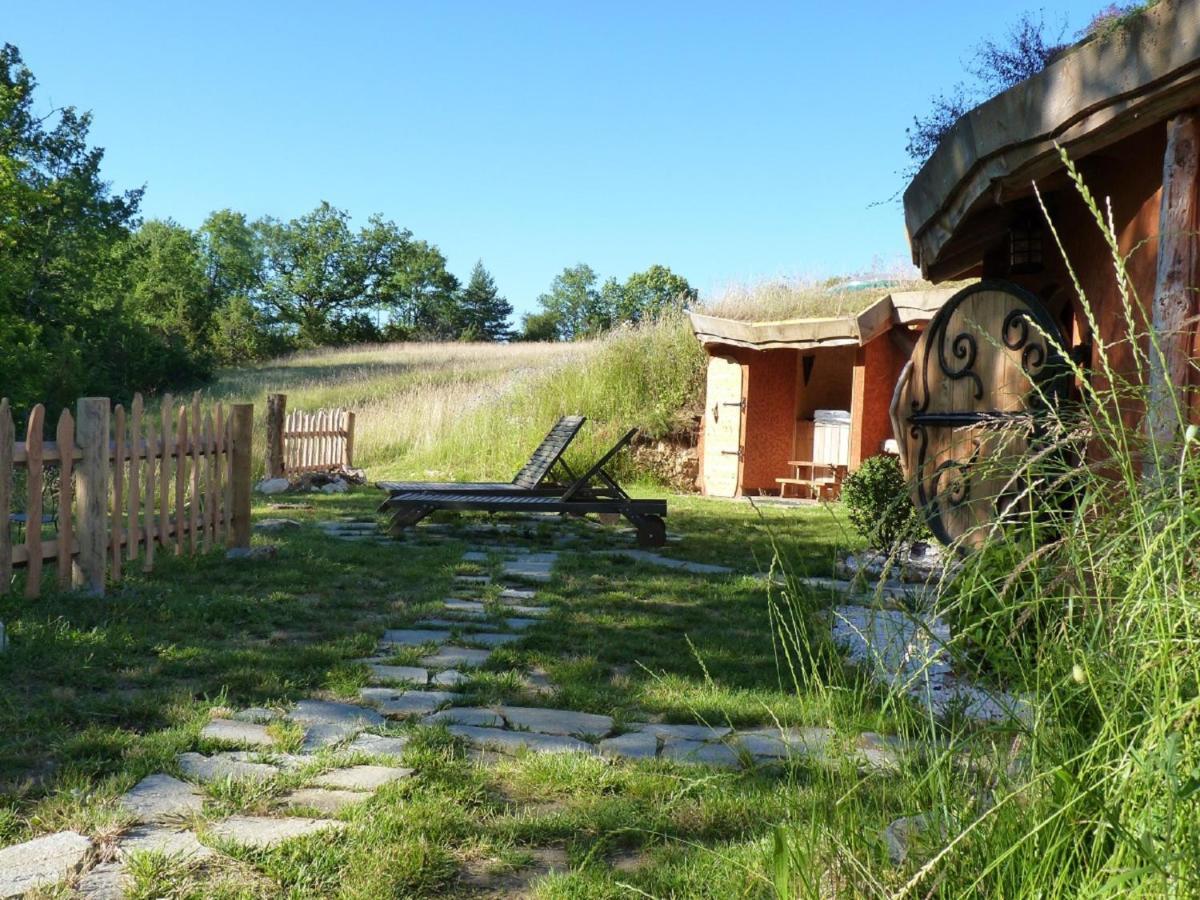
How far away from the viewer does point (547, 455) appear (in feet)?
33.4

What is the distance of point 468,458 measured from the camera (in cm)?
1623

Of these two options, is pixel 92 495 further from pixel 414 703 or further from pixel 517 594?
pixel 414 703

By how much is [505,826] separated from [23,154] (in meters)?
34.9

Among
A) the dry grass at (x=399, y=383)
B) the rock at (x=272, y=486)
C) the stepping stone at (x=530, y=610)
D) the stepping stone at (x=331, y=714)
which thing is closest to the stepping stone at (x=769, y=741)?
A: the stepping stone at (x=331, y=714)

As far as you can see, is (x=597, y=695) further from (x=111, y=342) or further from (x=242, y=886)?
(x=111, y=342)

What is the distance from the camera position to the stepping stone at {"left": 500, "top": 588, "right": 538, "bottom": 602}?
6309mm

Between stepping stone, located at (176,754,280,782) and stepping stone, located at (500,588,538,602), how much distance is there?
10.2ft

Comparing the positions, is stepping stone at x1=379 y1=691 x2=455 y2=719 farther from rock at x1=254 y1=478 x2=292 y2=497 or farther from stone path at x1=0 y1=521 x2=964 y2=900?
rock at x1=254 y1=478 x2=292 y2=497

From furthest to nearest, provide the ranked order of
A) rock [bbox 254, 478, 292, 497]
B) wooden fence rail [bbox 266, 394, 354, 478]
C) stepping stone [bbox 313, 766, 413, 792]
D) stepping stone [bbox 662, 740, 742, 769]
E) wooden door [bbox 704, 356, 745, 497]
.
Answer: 1. wooden door [bbox 704, 356, 745, 497]
2. wooden fence rail [bbox 266, 394, 354, 478]
3. rock [bbox 254, 478, 292, 497]
4. stepping stone [bbox 662, 740, 742, 769]
5. stepping stone [bbox 313, 766, 413, 792]

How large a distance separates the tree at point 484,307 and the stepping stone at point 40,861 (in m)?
69.5

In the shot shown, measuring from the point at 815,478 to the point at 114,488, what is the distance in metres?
10.2

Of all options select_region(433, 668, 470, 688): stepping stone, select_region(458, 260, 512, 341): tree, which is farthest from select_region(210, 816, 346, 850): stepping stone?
select_region(458, 260, 512, 341): tree

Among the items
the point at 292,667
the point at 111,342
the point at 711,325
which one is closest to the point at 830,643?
the point at 292,667

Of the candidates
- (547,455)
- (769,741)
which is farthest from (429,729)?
(547,455)
